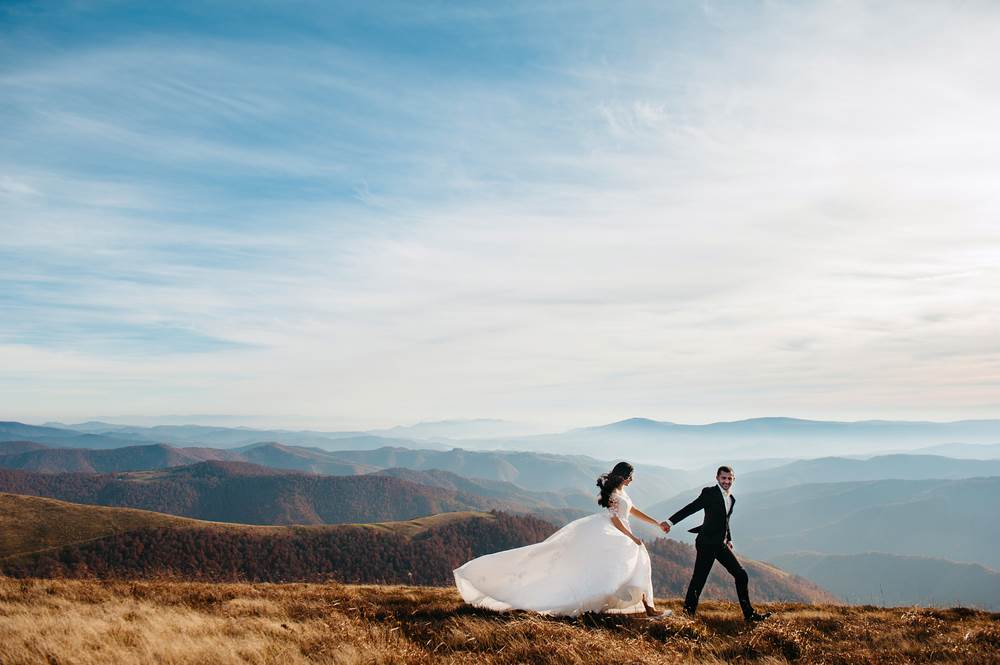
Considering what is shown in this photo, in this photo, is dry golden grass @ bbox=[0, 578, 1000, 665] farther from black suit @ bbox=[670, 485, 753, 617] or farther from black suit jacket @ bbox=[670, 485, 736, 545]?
black suit jacket @ bbox=[670, 485, 736, 545]

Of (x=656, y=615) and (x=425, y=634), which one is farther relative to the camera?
(x=656, y=615)

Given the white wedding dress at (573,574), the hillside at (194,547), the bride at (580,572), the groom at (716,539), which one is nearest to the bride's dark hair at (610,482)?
the bride at (580,572)

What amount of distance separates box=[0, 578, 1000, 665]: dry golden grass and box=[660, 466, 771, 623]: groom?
0.63 meters

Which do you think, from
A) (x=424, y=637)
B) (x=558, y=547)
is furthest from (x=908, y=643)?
(x=424, y=637)

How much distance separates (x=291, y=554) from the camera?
465ft

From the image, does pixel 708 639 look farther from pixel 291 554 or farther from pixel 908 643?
pixel 291 554

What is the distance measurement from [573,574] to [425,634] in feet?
11.0

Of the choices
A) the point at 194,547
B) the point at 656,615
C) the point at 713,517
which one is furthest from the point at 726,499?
the point at 194,547

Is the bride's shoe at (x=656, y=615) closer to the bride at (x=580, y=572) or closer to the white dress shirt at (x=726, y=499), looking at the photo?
the bride at (x=580, y=572)

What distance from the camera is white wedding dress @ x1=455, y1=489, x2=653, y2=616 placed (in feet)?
37.0

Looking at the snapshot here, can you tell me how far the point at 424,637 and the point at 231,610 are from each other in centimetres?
491

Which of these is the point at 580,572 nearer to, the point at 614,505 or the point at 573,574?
the point at 573,574

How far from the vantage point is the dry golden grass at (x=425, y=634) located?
26.4ft

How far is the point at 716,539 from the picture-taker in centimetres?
1202
